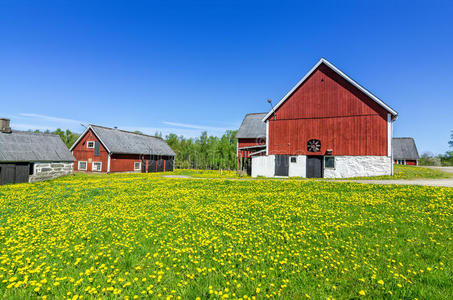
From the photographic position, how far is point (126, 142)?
40594 millimetres

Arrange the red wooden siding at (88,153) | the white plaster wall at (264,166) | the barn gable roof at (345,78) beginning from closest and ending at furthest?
the barn gable roof at (345,78) < the white plaster wall at (264,166) < the red wooden siding at (88,153)

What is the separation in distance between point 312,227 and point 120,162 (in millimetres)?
36859

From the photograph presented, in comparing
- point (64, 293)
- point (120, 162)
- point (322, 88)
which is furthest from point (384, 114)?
point (120, 162)

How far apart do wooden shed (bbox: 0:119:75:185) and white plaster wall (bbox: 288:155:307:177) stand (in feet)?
94.7

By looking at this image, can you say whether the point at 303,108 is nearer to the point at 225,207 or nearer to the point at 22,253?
the point at 225,207

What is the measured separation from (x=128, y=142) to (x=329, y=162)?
3416cm

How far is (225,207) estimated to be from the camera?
1012 centimetres

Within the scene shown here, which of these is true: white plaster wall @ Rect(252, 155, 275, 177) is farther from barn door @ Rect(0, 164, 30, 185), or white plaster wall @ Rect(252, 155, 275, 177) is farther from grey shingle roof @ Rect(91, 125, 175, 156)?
barn door @ Rect(0, 164, 30, 185)

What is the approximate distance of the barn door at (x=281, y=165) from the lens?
2572 cm

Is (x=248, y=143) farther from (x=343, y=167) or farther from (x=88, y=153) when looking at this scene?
(x=88, y=153)

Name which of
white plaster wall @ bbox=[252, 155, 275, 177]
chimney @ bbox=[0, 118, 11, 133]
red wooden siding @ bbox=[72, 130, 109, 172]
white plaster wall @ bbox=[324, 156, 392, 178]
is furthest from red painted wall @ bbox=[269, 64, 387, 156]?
chimney @ bbox=[0, 118, 11, 133]

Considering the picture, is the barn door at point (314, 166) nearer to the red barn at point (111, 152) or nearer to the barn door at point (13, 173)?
the red barn at point (111, 152)

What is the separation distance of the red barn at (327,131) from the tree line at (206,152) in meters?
30.5

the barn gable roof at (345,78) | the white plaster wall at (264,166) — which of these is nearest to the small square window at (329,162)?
the white plaster wall at (264,166)
